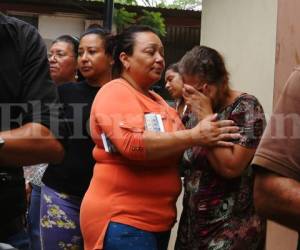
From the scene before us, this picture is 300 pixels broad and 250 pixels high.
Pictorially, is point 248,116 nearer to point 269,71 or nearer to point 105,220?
point 105,220

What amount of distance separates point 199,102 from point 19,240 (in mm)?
1199

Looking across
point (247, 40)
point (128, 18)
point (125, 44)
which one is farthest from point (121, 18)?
point (125, 44)

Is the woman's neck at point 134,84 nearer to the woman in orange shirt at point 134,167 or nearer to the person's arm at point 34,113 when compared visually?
the woman in orange shirt at point 134,167

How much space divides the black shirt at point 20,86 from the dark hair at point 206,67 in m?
1.09

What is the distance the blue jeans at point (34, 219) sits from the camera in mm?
3795

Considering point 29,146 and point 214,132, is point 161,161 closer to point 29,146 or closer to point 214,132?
point 214,132

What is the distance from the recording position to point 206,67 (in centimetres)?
293

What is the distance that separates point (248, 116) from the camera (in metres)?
2.82

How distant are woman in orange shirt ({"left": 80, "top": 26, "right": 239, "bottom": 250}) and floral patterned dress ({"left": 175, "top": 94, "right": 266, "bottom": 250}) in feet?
0.34

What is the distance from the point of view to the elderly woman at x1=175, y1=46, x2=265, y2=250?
9.12 ft

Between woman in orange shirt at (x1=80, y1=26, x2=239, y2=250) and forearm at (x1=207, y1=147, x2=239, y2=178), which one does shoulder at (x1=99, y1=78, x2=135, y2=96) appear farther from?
forearm at (x1=207, y1=147, x2=239, y2=178)

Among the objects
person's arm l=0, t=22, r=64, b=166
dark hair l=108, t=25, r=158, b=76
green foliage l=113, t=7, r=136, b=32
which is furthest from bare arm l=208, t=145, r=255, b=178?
green foliage l=113, t=7, r=136, b=32

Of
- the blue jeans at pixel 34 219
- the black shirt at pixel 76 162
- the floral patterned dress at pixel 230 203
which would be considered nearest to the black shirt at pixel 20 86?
the floral patterned dress at pixel 230 203

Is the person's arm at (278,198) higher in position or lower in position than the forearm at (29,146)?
lower
